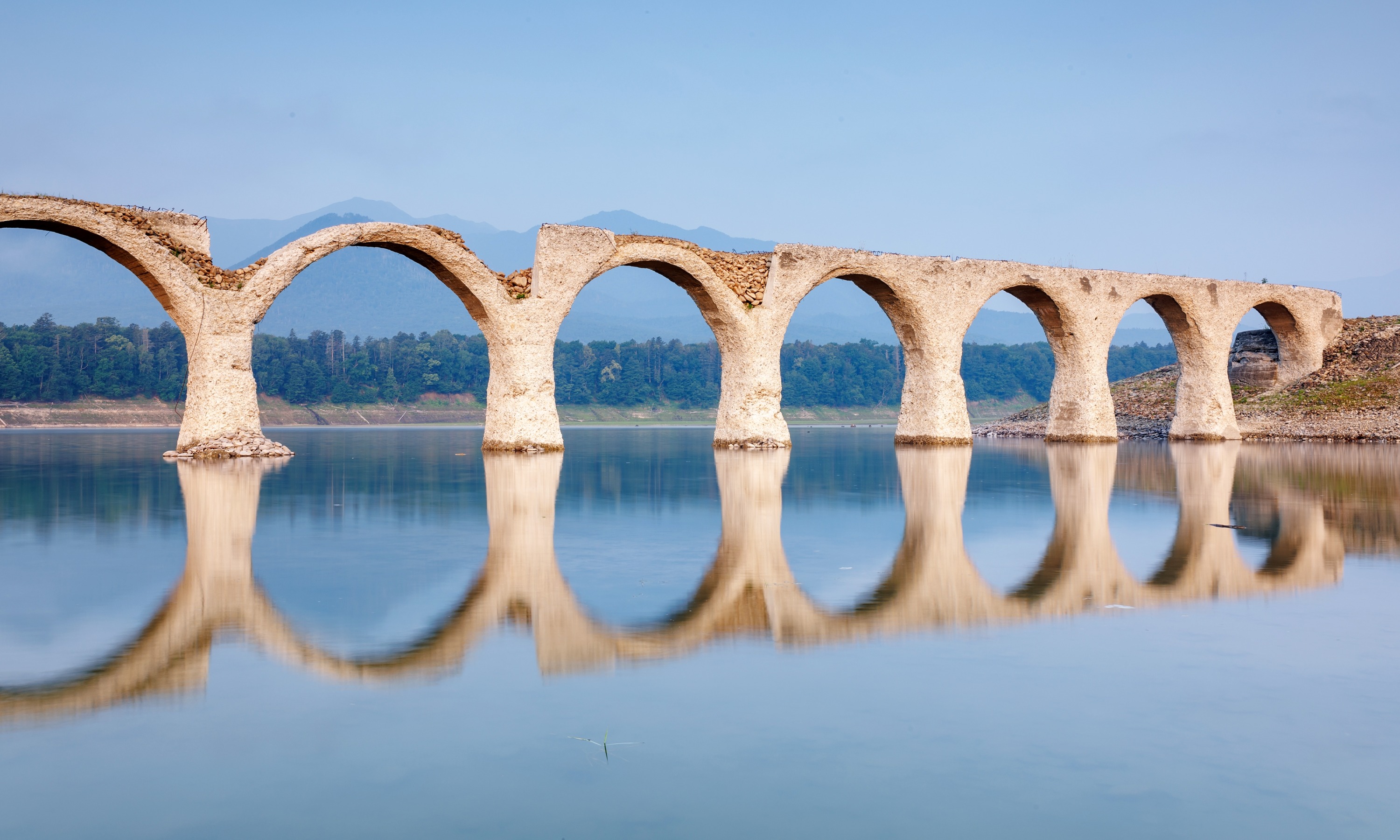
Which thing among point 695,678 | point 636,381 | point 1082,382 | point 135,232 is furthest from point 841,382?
point 695,678

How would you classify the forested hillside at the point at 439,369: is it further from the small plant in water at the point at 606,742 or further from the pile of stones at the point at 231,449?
the small plant in water at the point at 606,742

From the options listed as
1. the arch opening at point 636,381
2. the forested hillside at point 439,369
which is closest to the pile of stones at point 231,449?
the forested hillside at point 439,369

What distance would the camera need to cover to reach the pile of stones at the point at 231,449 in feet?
58.1

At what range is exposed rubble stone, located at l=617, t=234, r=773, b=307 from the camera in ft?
72.1

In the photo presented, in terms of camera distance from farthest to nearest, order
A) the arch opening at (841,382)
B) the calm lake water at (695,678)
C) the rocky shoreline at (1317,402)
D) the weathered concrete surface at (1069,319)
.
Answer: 1. the arch opening at (841,382)
2. the rocky shoreline at (1317,402)
3. the weathered concrete surface at (1069,319)
4. the calm lake water at (695,678)

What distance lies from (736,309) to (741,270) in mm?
952

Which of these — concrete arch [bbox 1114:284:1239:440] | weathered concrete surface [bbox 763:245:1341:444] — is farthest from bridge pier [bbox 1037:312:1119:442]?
concrete arch [bbox 1114:284:1239:440]

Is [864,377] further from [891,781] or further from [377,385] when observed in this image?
[891,781]

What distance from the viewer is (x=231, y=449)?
1800cm

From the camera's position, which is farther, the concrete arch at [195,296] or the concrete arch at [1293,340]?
the concrete arch at [1293,340]

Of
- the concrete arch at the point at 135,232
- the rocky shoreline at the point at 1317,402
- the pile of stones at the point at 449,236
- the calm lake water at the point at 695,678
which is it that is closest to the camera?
the calm lake water at the point at 695,678

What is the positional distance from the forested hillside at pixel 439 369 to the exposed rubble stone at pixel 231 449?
38.5m

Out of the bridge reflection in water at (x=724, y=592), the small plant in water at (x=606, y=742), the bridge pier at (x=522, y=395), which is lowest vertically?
the small plant in water at (x=606, y=742)

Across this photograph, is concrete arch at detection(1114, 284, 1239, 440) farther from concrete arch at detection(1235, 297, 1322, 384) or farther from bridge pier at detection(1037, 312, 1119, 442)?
concrete arch at detection(1235, 297, 1322, 384)
